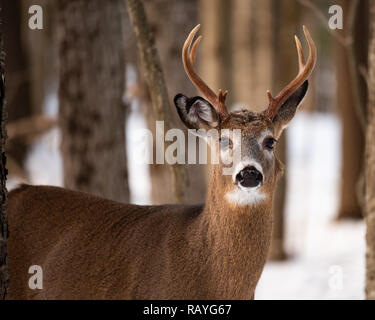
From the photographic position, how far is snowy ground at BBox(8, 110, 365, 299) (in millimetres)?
9484

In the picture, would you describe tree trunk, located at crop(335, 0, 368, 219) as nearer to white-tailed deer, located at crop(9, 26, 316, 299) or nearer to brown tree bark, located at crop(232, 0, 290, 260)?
brown tree bark, located at crop(232, 0, 290, 260)

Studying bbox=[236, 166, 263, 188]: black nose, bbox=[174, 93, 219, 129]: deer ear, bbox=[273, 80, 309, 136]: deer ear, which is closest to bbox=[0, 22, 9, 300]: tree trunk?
bbox=[174, 93, 219, 129]: deer ear

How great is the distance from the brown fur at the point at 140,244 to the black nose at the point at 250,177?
20 centimetres

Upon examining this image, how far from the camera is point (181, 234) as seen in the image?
4438 mm

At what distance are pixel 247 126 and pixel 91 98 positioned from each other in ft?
8.57

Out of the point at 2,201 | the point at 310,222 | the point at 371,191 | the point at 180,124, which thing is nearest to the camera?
the point at 2,201

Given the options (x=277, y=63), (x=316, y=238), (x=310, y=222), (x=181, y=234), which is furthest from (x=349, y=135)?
(x=181, y=234)

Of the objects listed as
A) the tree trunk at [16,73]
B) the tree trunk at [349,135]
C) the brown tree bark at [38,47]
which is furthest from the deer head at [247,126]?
the brown tree bark at [38,47]

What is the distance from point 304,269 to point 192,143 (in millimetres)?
4077

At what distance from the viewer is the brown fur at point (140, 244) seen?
167 inches

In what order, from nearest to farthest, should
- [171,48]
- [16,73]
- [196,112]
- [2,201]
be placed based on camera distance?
[2,201], [196,112], [171,48], [16,73]

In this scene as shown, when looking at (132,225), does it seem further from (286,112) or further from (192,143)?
(192,143)

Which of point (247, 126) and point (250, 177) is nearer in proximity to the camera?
point (250, 177)

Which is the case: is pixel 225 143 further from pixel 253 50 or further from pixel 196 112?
pixel 253 50
